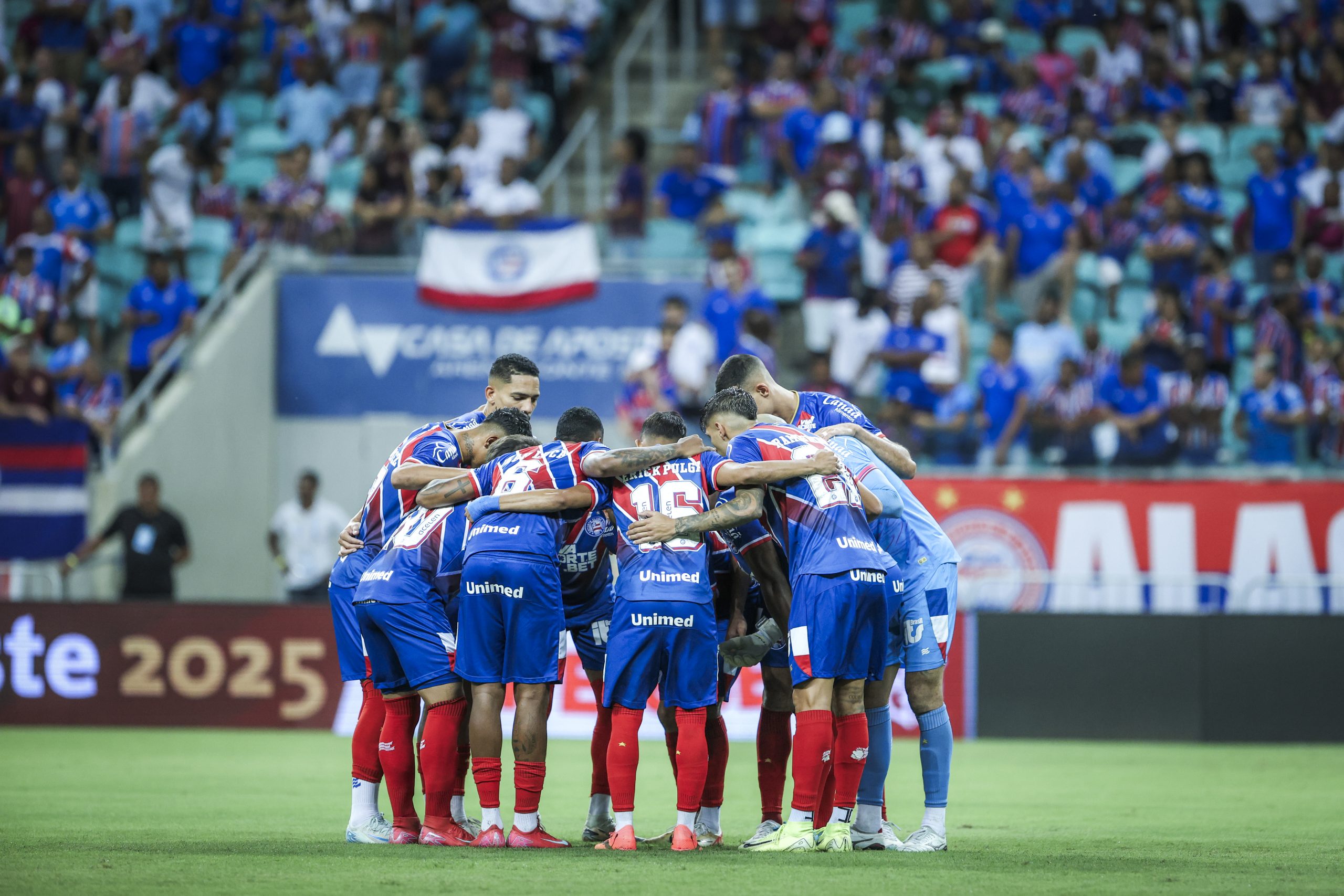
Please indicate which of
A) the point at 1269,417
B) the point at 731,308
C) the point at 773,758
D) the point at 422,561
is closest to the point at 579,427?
the point at 422,561

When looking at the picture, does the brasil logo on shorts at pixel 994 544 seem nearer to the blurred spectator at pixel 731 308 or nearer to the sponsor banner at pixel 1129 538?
the sponsor banner at pixel 1129 538

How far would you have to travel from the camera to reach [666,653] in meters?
8.80

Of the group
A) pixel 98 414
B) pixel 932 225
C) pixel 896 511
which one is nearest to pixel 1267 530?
pixel 932 225

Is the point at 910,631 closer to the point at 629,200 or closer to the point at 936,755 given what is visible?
the point at 936,755

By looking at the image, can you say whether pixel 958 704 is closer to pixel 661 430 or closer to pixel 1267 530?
pixel 1267 530

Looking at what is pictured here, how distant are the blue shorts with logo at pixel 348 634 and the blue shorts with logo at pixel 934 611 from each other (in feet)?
10.2

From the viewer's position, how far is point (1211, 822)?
10422mm

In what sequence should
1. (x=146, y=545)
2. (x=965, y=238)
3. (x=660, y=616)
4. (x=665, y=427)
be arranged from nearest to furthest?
(x=660, y=616)
(x=665, y=427)
(x=146, y=545)
(x=965, y=238)

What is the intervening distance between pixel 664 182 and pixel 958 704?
7.89 meters

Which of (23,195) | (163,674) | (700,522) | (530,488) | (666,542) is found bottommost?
(163,674)

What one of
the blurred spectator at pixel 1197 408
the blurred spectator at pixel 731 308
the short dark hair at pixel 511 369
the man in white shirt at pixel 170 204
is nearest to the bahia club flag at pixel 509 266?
the blurred spectator at pixel 731 308

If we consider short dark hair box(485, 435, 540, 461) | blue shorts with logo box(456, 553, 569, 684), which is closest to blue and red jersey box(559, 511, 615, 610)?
blue shorts with logo box(456, 553, 569, 684)

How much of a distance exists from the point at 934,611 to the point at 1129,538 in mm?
8431

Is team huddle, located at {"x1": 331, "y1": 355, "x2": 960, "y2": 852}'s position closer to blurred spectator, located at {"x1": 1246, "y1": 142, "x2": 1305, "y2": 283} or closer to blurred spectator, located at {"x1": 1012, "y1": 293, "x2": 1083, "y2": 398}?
blurred spectator, located at {"x1": 1012, "y1": 293, "x2": 1083, "y2": 398}
